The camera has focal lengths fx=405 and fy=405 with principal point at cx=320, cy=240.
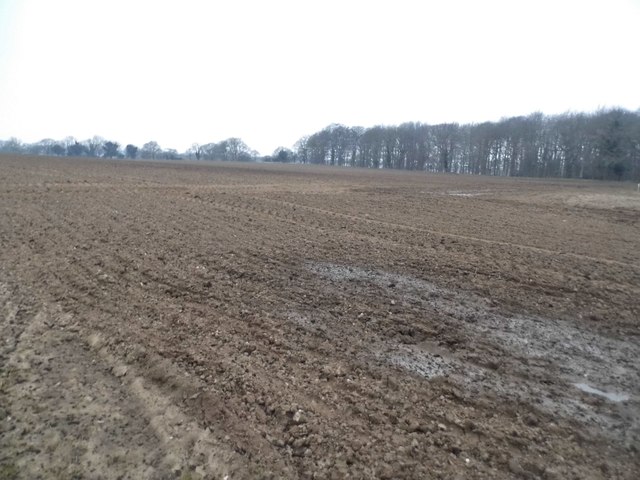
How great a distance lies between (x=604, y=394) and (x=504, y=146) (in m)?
94.3

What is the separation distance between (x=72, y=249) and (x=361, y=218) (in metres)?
8.10

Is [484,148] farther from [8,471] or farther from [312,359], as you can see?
[8,471]

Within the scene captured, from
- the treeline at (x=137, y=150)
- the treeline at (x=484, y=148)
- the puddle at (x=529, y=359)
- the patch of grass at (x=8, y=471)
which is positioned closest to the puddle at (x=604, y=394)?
the puddle at (x=529, y=359)

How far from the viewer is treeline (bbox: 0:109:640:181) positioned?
6250 centimetres

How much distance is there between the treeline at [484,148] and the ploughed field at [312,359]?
68420 millimetres

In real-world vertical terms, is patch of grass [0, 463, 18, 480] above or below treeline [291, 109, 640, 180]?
below

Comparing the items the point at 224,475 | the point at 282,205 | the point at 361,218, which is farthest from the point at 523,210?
the point at 224,475

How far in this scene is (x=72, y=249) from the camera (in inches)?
307

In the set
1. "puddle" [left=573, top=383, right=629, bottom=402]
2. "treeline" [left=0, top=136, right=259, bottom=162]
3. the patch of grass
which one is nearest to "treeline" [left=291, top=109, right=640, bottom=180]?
"treeline" [left=0, top=136, right=259, bottom=162]

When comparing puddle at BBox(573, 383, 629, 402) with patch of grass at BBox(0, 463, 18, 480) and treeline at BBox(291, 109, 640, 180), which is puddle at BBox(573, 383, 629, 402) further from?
treeline at BBox(291, 109, 640, 180)

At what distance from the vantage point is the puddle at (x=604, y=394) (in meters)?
3.70

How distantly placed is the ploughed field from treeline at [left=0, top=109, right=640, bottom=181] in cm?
6842

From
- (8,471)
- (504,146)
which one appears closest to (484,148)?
(504,146)

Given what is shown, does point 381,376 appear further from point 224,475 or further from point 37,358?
point 37,358
